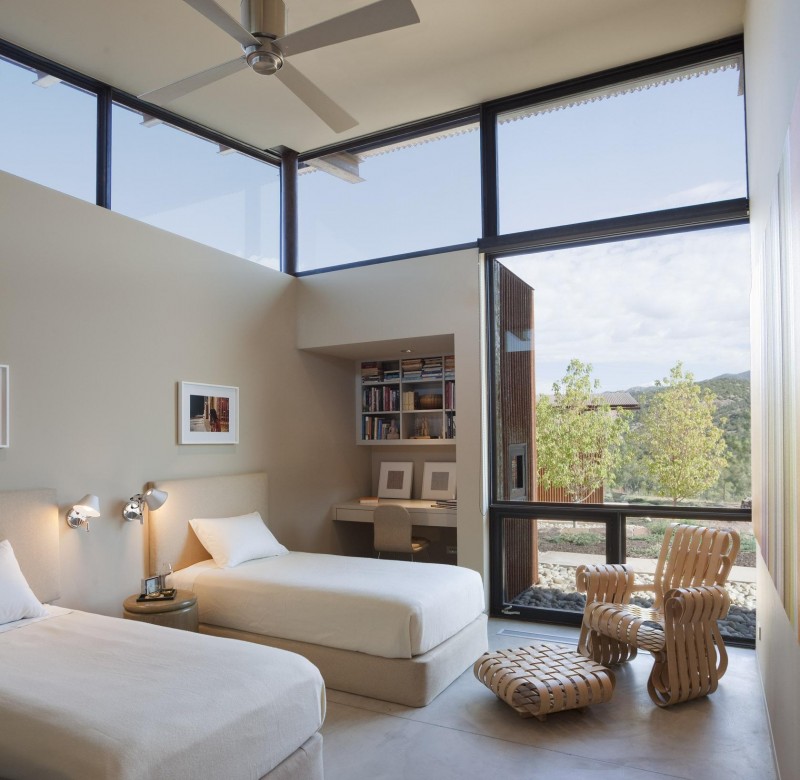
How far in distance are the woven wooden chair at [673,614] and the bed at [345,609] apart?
0.72 meters

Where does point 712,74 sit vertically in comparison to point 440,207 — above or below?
above

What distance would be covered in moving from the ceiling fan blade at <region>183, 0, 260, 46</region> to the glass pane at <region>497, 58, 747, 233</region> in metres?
2.66

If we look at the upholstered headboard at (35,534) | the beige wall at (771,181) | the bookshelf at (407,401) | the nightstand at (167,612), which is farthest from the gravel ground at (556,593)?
the upholstered headboard at (35,534)

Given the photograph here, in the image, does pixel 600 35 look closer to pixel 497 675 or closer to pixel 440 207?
pixel 440 207

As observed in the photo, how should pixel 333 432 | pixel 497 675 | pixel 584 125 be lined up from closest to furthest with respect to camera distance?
1. pixel 497 675
2. pixel 584 125
3. pixel 333 432

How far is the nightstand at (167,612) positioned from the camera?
3.65 m

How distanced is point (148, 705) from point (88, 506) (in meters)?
1.88

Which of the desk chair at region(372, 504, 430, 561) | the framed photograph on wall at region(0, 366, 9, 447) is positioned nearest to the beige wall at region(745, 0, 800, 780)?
the desk chair at region(372, 504, 430, 561)

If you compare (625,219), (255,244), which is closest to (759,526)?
(625,219)

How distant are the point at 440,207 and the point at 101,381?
2.86 metres

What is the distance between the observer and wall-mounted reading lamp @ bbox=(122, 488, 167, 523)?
163 inches

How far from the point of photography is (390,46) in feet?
13.8

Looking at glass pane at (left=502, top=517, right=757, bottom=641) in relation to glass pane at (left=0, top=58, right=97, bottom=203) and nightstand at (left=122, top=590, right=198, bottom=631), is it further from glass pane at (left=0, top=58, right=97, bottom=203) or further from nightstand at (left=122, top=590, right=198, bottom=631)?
glass pane at (left=0, top=58, right=97, bottom=203)

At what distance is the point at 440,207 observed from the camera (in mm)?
5352
